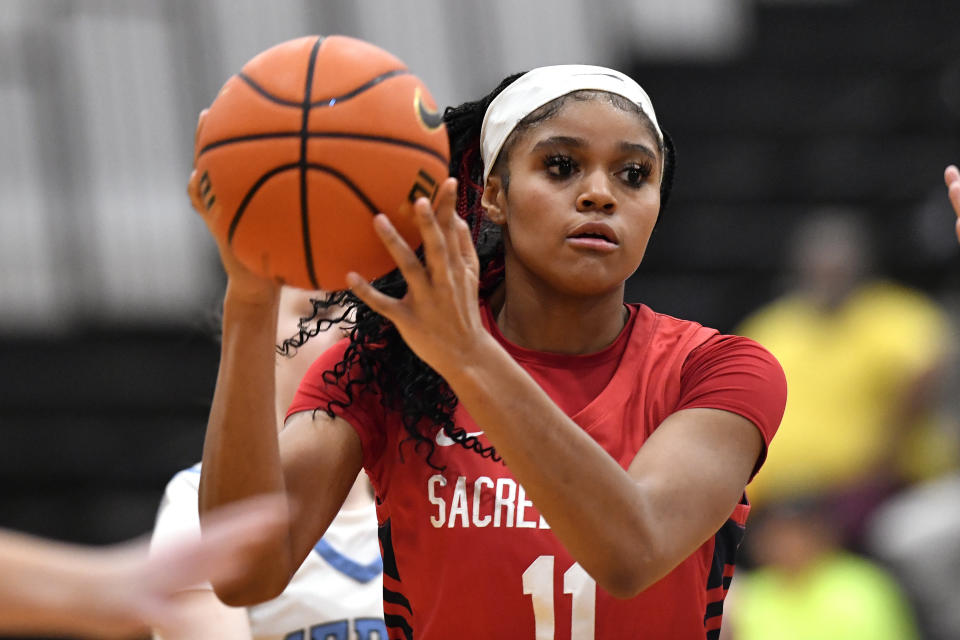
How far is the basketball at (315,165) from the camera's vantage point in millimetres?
2475

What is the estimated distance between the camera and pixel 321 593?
12.6 ft

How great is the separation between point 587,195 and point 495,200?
0.30 metres

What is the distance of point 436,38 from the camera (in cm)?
1010

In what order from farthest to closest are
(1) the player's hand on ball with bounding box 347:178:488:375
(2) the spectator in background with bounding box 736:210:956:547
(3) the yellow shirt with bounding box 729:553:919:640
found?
(2) the spectator in background with bounding box 736:210:956:547, (3) the yellow shirt with bounding box 729:553:919:640, (1) the player's hand on ball with bounding box 347:178:488:375

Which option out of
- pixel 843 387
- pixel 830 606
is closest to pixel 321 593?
pixel 830 606

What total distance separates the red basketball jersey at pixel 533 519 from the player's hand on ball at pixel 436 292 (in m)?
0.48

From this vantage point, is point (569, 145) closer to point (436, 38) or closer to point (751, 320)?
point (751, 320)

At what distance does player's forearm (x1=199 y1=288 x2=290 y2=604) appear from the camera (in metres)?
2.60

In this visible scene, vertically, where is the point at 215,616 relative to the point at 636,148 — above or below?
below

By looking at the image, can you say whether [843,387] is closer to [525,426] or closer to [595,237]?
[595,237]

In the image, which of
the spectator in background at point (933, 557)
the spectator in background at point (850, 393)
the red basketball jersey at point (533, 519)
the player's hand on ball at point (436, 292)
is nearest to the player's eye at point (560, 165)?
the red basketball jersey at point (533, 519)

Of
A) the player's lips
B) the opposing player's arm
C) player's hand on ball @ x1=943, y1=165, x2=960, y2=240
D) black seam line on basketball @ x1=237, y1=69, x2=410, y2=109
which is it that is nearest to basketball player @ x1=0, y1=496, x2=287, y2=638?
black seam line on basketball @ x1=237, y1=69, x2=410, y2=109

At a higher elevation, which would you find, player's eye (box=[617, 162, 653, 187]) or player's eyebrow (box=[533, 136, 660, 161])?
player's eyebrow (box=[533, 136, 660, 161])

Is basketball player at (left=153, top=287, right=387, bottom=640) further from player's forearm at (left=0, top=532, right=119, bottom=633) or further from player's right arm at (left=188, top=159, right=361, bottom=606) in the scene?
player's forearm at (left=0, top=532, right=119, bottom=633)
